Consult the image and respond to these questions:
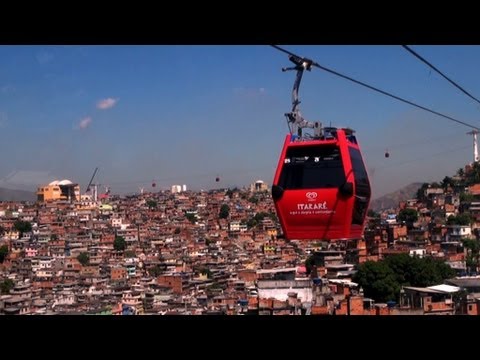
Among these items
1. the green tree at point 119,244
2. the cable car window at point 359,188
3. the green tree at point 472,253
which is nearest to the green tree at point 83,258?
the green tree at point 119,244

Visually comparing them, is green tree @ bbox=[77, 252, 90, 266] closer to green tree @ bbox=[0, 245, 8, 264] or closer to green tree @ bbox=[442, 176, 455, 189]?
green tree @ bbox=[0, 245, 8, 264]

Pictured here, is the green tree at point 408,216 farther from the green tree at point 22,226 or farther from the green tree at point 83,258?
the green tree at point 22,226

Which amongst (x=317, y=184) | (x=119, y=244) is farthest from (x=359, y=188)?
(x=119, y=244)

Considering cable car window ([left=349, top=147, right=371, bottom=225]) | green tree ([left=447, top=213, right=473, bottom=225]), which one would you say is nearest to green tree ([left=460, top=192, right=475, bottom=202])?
green tree ([left=447, top=213, right=473, bottom=225])

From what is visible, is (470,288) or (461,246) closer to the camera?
(470,288)
